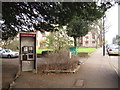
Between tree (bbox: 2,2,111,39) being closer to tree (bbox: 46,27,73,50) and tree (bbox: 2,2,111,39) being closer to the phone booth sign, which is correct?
tree (bbox: 46,27,73,50)

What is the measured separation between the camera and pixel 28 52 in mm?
8203

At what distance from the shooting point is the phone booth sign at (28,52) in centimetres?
809

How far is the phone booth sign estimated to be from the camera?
809 cm

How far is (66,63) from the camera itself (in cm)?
838

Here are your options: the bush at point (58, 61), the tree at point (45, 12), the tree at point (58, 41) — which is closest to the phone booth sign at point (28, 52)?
the bush at point (58, 61)

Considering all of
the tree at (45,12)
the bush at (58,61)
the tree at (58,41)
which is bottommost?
the bush at (58,61)

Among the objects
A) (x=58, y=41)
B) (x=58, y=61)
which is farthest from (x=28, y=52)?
(x=58, y=41)

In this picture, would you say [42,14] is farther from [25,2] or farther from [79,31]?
[79,31]

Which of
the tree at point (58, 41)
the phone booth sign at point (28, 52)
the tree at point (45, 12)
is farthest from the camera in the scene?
the tree at point (58, 41)

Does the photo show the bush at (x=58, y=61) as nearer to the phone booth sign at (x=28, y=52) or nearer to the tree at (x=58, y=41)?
the phone booth sign at (x=28, y=52)

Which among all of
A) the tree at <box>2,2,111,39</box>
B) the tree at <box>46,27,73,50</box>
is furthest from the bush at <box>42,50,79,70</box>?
the tree at <box>2,2,111,39</box>

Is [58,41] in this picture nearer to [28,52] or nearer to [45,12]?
[45,12]

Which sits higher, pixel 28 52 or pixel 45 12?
pixel 45 12

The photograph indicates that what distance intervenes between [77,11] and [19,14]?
4.87 metres
